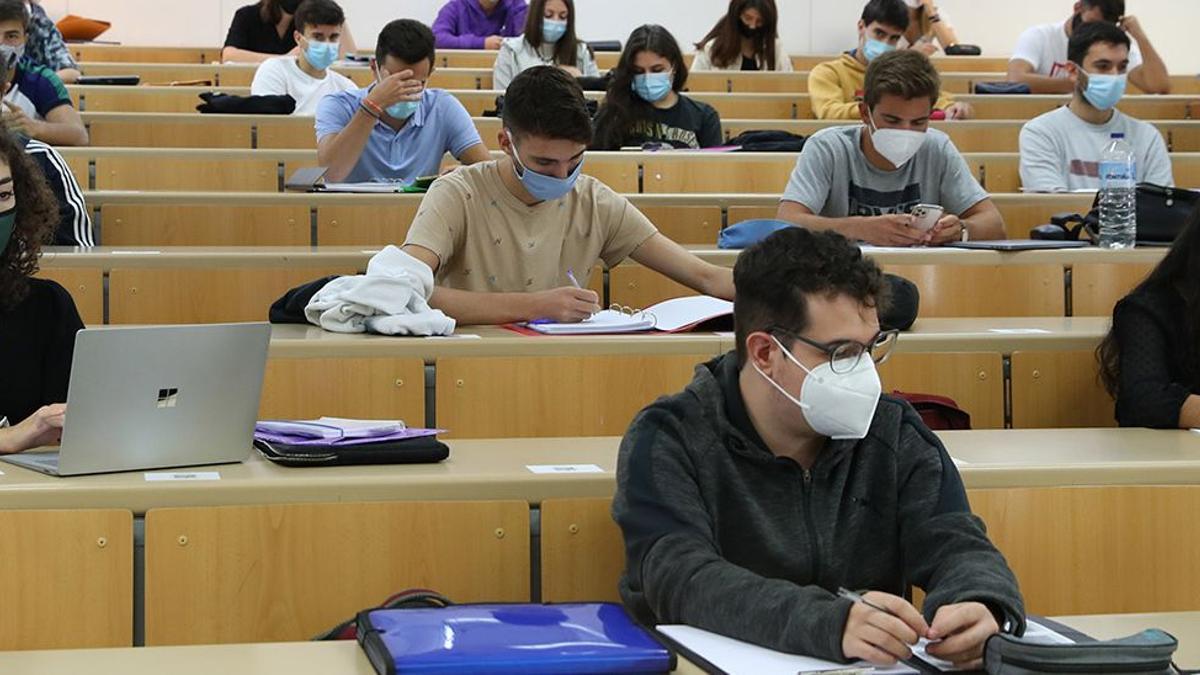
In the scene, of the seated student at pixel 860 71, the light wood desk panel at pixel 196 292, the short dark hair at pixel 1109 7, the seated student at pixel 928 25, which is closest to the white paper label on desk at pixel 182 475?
the light wood desk panel at pixel 196 292

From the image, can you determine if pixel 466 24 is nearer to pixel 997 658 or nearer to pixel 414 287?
pixel 414 287

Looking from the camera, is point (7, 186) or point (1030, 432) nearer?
point (7, 186)

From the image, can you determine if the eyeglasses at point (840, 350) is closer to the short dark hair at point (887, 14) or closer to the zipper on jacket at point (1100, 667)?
the zipper on jacket at point (1100, 667)

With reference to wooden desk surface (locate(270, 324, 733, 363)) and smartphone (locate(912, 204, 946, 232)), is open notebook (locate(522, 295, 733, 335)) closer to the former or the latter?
wooden desk surface (locate(270, 324, 733, 363))

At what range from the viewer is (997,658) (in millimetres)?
1526

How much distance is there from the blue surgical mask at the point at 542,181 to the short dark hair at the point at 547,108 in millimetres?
67

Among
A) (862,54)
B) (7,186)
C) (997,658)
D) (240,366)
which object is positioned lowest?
(997,658)

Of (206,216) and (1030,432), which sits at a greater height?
(206,216)

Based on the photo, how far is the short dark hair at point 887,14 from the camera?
659 cm

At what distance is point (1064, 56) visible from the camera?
8094mm

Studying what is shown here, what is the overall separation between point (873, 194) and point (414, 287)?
1549 millimetres

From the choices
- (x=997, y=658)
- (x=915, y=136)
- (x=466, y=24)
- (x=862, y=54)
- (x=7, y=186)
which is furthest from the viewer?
(x=466, y=24)

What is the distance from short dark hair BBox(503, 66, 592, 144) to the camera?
124 inches

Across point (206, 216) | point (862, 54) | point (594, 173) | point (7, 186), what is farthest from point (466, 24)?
point (7, 186)
